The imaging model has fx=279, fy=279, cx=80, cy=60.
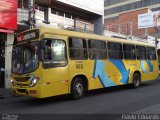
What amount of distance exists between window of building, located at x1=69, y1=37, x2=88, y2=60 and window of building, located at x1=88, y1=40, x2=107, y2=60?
15.5 inches

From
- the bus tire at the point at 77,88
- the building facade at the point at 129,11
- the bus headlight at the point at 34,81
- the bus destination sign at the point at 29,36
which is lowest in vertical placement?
the bus tire at the point at 77,88

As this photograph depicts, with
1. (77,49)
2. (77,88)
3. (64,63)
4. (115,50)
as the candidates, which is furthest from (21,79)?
(115,50)

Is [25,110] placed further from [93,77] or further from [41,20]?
[41,20]

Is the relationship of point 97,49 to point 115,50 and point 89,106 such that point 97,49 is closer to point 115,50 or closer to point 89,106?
point 115,50

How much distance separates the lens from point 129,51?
615 inches

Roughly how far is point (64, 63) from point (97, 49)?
98.9 inches

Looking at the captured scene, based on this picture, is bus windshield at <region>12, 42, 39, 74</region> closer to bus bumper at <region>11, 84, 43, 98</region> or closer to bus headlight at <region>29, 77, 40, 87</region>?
bus headlight at <region>29, 77, 40, 87</region>

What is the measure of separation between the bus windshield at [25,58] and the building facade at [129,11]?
51.7 m

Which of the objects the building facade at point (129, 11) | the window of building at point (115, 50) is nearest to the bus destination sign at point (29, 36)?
the window of building at point (115, 50)

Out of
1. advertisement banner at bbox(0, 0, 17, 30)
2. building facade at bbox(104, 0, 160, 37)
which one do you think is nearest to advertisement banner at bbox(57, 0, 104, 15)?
advertisement banner at bbox(0, 0, 17, 30)

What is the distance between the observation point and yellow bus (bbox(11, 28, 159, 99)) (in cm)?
1041

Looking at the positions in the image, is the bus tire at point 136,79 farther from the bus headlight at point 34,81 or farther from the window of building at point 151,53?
the bus headlight at point 34,81

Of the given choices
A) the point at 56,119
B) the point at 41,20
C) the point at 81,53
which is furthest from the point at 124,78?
the point at 41,20

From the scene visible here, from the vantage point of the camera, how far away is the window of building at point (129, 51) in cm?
1525
